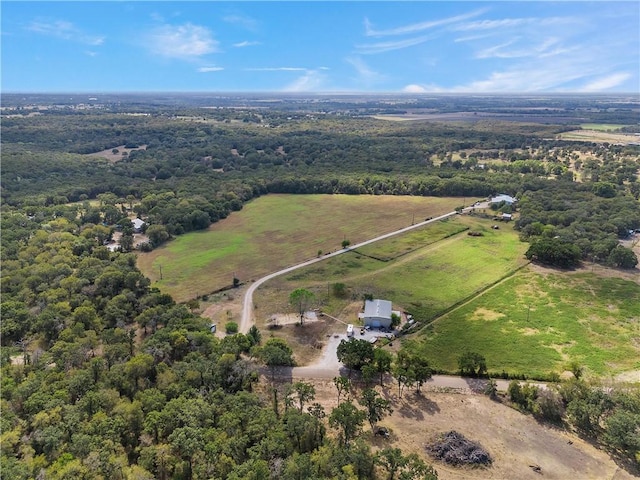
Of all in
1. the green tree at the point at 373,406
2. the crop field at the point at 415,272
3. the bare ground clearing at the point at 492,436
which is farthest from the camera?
the crop field at the point at 415,272

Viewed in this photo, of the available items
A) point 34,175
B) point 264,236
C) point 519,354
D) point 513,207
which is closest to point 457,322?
point 519,354

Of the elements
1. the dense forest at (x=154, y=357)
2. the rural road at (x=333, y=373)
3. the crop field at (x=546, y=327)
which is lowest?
the rural road at (x=333, y=373)

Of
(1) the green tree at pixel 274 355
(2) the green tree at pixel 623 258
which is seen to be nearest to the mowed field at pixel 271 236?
(1) the green tree at pixel 274 355

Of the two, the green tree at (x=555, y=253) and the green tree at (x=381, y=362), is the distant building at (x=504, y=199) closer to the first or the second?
the green tree at (x=555, y=253)

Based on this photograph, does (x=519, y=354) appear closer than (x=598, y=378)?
No

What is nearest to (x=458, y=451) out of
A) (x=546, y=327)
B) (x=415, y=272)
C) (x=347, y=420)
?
(x=347, y=420)

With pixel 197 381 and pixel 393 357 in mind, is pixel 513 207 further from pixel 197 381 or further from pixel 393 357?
pixel 197 381

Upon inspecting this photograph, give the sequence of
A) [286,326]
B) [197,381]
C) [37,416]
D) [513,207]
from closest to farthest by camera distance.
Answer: [37,416], [197,381], [286,326], [513,207]

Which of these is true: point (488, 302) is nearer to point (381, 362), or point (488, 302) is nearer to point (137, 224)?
point (381, 362)

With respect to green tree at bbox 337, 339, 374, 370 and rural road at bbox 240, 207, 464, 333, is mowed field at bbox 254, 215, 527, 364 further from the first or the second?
green tree at bbox 337, 339, 374, 370
